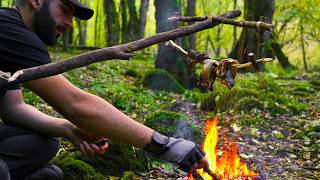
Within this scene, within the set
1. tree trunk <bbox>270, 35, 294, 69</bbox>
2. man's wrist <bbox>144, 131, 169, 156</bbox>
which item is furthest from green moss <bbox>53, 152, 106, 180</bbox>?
tree trunk <bbox>270, 35, 294, 69</bbox>

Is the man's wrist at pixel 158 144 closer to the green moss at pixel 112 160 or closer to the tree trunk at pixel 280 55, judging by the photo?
the green moss at pixel 112 160

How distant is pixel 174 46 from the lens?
3.35 m

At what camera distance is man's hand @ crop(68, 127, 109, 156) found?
344cm

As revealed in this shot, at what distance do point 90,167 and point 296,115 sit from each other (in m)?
5.70

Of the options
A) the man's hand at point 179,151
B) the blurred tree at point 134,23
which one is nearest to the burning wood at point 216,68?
A: the man's hand at point 179,151

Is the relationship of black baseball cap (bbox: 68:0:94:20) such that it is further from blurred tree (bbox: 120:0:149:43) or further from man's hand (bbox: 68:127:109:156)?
blurred tree (bbox: 120:0:149:43)

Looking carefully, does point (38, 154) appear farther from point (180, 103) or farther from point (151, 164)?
point (180, 103)

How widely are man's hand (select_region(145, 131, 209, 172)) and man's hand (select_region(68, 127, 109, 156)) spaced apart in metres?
0.78

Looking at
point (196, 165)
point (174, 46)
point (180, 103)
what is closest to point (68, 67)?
point (196, 165)

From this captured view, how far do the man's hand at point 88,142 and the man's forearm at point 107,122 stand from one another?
2.24 feet

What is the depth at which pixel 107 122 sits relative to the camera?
108 inches

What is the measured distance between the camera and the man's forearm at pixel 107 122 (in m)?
2.73

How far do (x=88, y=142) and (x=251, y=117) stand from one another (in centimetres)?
524

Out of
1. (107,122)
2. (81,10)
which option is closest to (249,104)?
(81,10)
